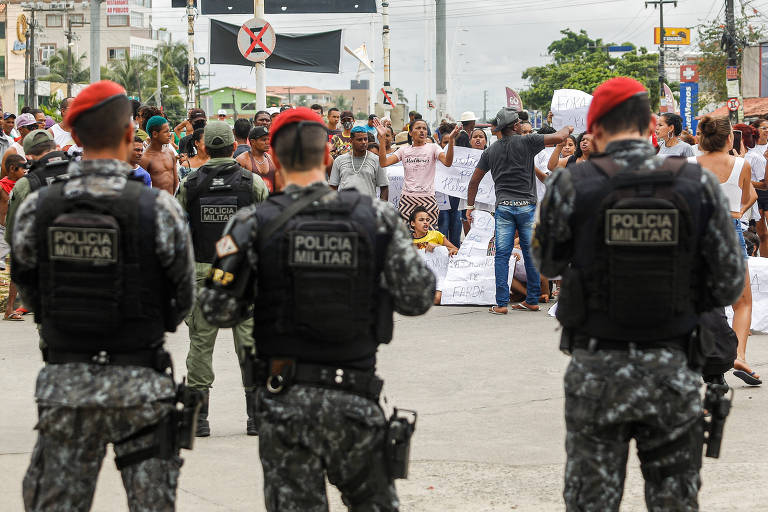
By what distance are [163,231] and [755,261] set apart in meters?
Result: 8.08

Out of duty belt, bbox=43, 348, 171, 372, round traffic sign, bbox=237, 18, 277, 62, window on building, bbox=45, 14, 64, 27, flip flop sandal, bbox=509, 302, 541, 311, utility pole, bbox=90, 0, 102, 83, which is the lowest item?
flip flop sandal, bbox=509, 302, 541, 311

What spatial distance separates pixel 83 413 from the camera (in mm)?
3699

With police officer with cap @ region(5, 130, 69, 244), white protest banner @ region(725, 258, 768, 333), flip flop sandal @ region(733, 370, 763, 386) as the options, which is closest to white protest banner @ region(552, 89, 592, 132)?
white protest banner @ region(725, 258, 768, 333)

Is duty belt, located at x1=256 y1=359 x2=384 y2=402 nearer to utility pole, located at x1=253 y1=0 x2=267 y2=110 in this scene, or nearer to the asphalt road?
the asphalt road

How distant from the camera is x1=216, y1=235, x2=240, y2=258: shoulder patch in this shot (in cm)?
372

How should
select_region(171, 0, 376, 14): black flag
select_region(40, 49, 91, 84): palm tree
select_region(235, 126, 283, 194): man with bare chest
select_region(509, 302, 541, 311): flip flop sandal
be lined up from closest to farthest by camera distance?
select_region(235, 126, 283, 194): man with bare chest < select_region(509, 302, 541, 311): flip flop sandal < select_region(171, 0, 376, 14): black flag < select_region(40, 49, 91, 84): palm tree

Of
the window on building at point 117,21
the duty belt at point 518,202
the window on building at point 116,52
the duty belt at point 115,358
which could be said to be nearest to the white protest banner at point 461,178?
the duty belt at point 518,202

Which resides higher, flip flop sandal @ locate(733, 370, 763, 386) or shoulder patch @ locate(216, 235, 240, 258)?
shoulder patch @ locate(216, 235, 240, 258)

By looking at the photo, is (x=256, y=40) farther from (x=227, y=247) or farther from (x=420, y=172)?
(x=227, y=247)

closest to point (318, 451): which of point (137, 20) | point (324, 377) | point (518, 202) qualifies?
point (324, 377)

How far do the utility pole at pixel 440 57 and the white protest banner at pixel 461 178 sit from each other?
12798 mm

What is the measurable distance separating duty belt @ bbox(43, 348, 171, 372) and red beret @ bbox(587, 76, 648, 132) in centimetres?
186

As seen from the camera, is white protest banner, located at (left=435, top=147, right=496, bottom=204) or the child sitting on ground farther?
white protest banner, located at (left=435, top=147, right=496, bottom=204)

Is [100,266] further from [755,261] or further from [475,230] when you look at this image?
[475,230]
